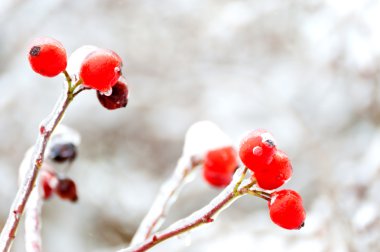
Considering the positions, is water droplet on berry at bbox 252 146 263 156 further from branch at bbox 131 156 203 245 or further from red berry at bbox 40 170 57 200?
red berry at bbox 40 170 57 200

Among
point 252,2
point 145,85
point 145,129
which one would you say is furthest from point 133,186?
point 252,2

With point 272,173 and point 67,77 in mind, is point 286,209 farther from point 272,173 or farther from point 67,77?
point 67,77

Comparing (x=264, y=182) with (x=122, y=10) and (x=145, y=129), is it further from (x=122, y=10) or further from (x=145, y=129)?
(x=122, y=10)

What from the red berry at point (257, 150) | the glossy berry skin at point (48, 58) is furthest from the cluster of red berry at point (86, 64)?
the red berry at point (257, 150)

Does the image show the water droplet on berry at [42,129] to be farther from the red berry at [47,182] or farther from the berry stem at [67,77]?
the red berry at [47,182]

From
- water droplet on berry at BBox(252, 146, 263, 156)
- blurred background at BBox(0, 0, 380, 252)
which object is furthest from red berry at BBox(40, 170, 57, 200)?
blurred background at BBox(0, 0, 380, 252)
